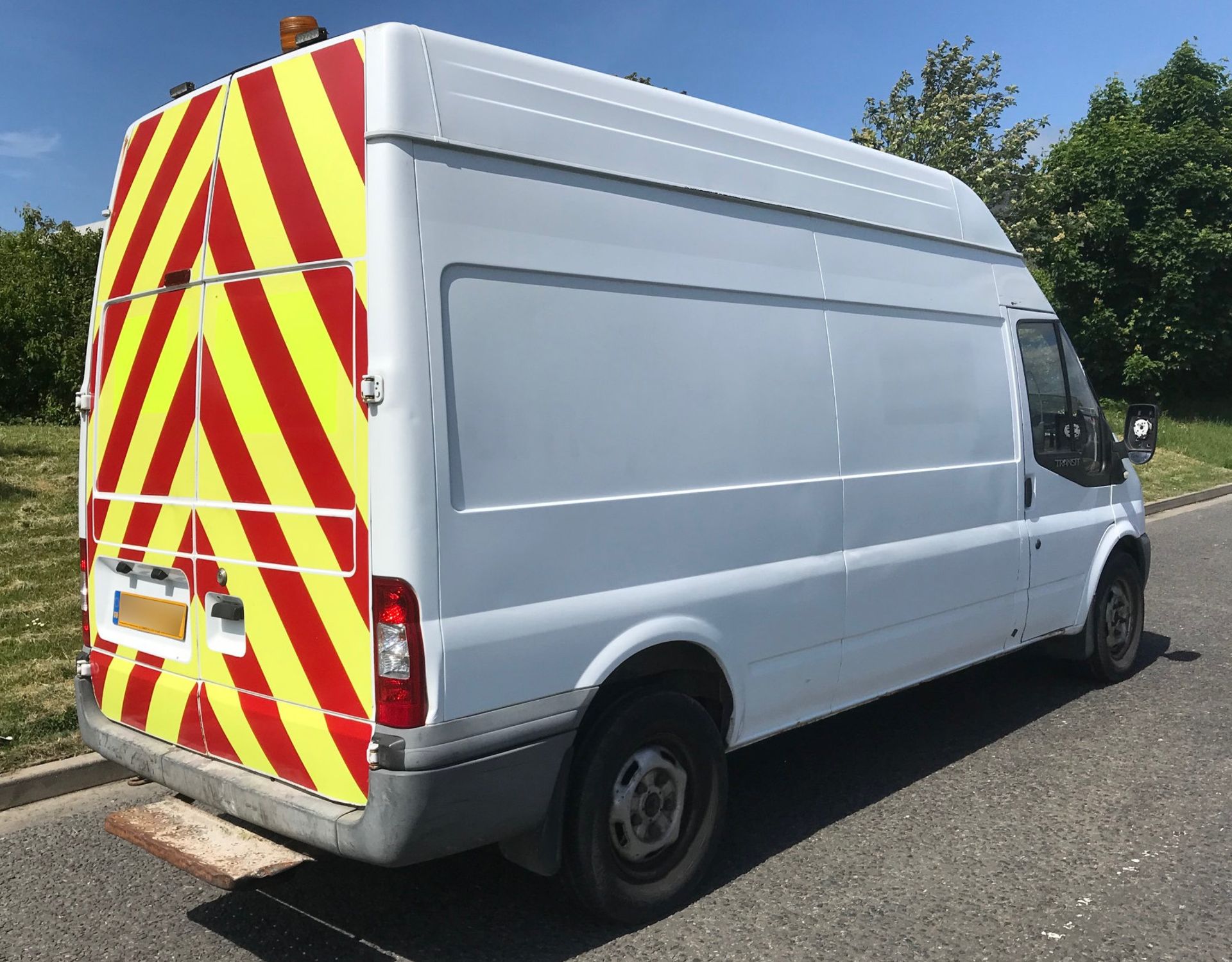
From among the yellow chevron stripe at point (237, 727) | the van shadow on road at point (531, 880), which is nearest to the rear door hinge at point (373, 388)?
the yellow chevron stripe at point (237, 727)

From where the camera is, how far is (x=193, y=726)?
3.80m

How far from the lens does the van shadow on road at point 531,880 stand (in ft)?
12.2

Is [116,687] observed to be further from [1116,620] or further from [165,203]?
[1116,620]

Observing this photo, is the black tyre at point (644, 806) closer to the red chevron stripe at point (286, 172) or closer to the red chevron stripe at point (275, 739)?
the red chevron stripe at point (275, 739)

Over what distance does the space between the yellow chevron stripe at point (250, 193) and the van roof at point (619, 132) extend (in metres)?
0.51

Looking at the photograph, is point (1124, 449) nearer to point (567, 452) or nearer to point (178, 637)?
point (567, 452)

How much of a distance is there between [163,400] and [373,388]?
3.88ft

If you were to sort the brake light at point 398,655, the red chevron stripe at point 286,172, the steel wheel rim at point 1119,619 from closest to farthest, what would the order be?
1. the brake light at point 398,655
2. the red chevron stripe at point 286,172
3. the steel wheel rim at point 1119,619

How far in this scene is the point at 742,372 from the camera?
4.19 meters

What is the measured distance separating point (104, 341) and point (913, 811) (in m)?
3.78

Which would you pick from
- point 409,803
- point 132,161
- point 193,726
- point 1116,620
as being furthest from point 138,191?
point 1116,620

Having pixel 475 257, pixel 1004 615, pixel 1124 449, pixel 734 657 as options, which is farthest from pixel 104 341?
pixel 1124 449

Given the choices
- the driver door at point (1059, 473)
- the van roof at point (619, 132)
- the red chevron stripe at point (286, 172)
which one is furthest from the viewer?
the driver door at point (1059, 473)

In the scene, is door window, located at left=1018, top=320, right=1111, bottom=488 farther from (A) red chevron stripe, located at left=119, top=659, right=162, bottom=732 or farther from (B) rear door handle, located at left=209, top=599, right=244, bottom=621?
(A) red chevron stripe, located at left=119, top=659, right=162, bottom=732
